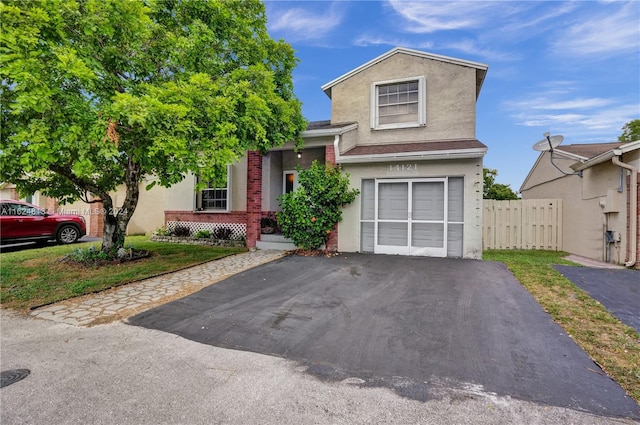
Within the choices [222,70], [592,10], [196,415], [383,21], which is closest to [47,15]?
[222,70]

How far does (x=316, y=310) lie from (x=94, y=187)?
7591 mm

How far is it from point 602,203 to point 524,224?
2.79 m

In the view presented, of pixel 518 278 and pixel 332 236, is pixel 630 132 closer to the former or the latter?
pixel 518 278

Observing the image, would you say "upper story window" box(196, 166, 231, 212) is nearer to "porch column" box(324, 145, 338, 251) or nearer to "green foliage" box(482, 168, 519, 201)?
"porch column" box(324, 145, 338, 251)

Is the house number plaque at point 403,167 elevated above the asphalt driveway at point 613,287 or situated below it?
above

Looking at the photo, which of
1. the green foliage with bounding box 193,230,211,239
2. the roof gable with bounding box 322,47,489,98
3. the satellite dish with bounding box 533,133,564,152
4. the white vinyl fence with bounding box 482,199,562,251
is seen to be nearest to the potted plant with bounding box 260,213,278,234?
the green foliage with bounding box 193,230,211,239

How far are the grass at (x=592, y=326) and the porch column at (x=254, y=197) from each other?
767 centimetres

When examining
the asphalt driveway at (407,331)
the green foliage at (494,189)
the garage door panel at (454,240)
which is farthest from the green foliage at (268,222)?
the green foliage at (494,189)

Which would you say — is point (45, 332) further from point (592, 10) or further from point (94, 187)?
point (592, 10)

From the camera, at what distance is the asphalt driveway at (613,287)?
4594mm

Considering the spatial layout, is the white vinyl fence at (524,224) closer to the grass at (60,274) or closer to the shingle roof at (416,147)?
the shingle roof at (416,147)

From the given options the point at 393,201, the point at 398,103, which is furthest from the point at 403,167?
the point at 398,103

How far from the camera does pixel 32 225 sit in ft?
36.2

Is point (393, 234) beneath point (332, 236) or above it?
above
